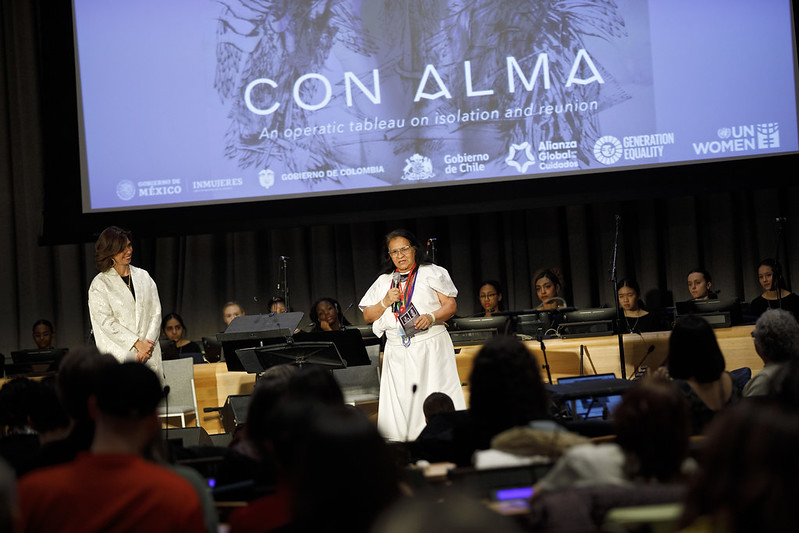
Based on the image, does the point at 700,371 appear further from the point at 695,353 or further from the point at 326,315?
the point at 326,315

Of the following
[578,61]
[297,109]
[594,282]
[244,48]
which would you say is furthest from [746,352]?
[244,48]

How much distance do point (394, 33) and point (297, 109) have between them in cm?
106

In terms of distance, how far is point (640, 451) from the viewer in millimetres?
1963

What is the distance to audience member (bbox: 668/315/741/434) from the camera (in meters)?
3.23

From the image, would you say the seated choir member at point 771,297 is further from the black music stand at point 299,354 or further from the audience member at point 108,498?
the audience member at point 108,498

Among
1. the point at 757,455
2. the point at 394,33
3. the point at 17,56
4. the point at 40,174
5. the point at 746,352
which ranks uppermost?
the point at 17,56

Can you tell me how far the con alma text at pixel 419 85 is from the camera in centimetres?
729

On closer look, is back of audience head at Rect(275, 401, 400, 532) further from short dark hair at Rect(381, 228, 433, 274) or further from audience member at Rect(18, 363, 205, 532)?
short dark hair at Rect(381, 228, 433, 274)

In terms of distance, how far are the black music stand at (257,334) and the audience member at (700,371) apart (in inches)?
108

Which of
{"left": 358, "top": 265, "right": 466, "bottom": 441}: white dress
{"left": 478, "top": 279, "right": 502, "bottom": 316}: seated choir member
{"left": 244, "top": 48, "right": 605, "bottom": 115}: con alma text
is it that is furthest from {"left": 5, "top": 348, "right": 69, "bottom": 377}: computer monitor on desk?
{"left": 478, "top": 279, "right": 502, "bottom": 316}: seated choir member

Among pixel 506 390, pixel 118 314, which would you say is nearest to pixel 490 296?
pixel 118 314

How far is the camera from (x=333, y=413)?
5.09ft

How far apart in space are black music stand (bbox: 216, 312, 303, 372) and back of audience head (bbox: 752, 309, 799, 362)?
2818 mm

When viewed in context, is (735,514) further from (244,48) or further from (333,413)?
(244,48)
